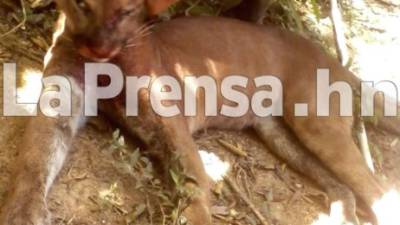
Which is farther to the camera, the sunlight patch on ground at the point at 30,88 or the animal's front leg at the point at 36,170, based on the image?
the sunlight patch on ground at the point at 30,88

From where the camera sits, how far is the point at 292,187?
13.3 ft

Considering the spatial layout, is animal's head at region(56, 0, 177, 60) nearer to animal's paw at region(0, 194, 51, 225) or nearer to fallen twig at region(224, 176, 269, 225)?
animal's paw at region(0, 194, 51, 225)

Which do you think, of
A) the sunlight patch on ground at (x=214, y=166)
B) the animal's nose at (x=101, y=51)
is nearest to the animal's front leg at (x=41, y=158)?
the animal's nose at (x=101, y=51)

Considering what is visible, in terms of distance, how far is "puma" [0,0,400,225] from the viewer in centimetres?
323

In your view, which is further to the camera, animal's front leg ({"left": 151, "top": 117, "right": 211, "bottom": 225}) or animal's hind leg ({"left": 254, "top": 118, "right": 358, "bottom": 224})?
animal's hind leg ({"left": 254, "top": 118, "right": 358, "bottom": 224})

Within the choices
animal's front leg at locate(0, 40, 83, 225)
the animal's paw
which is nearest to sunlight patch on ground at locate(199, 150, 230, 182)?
animal's front leg at locate(0, 40, 83, 225)

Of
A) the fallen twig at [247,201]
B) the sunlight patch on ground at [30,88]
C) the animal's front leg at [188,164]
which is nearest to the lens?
the animal's front leg at [188,164]

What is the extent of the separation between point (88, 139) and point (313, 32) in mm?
2064

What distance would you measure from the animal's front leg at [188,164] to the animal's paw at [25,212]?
615 mm

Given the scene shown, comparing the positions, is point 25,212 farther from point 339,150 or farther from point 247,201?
point 339,150

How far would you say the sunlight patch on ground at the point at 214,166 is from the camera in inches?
153

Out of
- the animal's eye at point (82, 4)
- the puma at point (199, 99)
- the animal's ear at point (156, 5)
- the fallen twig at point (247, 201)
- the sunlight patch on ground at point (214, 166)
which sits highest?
the animal's ear at point (156, 5)

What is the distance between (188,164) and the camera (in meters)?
3.52

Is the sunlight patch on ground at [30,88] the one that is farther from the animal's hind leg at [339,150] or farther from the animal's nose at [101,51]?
the animal's hind leg at [339,150]
